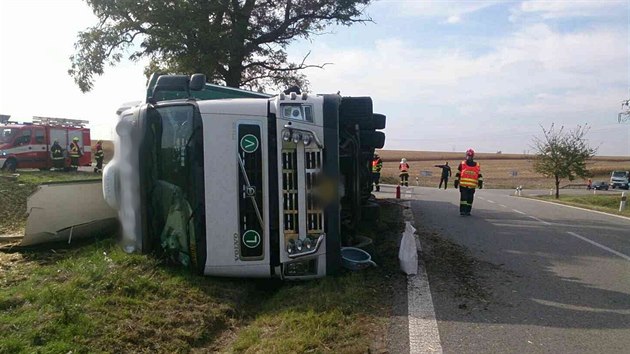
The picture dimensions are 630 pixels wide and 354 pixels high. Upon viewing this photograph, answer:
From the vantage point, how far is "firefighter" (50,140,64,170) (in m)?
24.1

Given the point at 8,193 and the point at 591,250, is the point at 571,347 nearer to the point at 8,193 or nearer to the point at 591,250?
the point at 591,250

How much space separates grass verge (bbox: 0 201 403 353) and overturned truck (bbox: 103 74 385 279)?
302 mm

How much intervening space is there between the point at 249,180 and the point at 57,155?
2214 cm

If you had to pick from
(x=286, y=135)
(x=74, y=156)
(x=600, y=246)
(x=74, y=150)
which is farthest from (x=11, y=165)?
(x=600, y=246)

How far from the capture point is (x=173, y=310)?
466cm

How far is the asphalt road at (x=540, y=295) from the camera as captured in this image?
411 cm

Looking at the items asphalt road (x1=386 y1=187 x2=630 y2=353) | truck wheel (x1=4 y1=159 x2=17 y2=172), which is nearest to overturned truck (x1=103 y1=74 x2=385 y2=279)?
asphalt road (x1=386 y1=187 x2=630 y2=353)

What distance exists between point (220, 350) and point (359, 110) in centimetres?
323

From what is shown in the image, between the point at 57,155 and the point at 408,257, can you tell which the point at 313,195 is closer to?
the point at 408,257

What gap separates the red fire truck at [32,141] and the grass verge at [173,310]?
20.3 metres

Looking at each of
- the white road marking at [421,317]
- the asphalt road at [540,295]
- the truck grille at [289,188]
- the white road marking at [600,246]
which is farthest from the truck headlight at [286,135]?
the white road marking at [600,246]

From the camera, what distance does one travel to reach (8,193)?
42.7ft

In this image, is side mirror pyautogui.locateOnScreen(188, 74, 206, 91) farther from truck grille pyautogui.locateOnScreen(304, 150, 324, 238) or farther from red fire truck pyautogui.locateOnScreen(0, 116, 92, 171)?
red fire truck pyautogui.locateOnScreen(0, 116, 92, 171)

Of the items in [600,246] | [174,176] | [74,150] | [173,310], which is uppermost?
[74,150]
